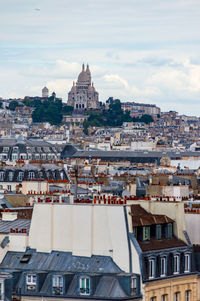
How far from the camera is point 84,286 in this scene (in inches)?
1024

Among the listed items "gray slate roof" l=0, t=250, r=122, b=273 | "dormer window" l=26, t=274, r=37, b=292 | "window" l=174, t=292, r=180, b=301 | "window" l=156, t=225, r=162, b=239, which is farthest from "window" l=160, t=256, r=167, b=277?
"dormer window" l=26, t=274, r=37, b=292

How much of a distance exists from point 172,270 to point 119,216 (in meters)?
1.85

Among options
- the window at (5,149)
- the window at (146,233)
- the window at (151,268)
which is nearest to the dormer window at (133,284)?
the window at (151,268)

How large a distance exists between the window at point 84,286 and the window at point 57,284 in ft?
1.38

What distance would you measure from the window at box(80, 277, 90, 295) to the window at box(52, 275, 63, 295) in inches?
16.5

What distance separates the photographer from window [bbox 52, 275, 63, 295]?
2605 cm

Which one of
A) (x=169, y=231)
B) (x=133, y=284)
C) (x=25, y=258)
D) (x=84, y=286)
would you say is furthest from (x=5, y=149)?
(x=133, y=284)

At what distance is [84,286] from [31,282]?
1162 millimetres

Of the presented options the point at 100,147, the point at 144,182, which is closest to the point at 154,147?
the point at 100,147

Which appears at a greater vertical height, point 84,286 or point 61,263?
point 61,263

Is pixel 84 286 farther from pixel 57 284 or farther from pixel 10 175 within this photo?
pixel 10 175

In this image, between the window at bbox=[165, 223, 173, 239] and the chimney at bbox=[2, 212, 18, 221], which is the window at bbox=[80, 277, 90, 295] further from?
the chimney at bbox=[2, 212, 18, 221]

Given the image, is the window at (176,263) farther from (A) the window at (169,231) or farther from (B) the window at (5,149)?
(B) the window at (5,149)

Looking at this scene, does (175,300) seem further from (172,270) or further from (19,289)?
(19,289)
